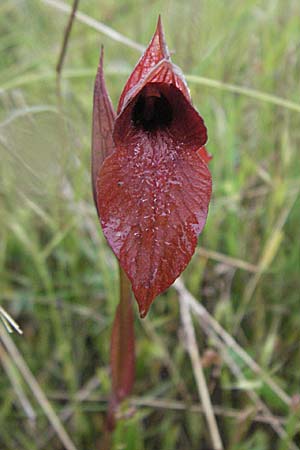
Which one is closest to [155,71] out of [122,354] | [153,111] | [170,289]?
[153,111]

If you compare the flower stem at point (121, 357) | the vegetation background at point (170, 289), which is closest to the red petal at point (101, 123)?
the flower stem at point (121, 357)

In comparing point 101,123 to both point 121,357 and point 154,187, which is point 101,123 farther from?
point 121,357

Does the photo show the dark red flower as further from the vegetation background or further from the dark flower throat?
the vegetation background

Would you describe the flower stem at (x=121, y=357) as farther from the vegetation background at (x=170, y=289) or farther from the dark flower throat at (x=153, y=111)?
the dark flower throat at (x=153, y=111)

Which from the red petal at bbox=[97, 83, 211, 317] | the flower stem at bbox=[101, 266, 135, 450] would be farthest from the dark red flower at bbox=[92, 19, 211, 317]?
the flower stem at bbox=[101, 266, 135, 450]

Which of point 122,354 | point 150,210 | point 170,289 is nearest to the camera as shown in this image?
point 150,210

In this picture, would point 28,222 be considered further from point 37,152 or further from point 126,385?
point 126,385
